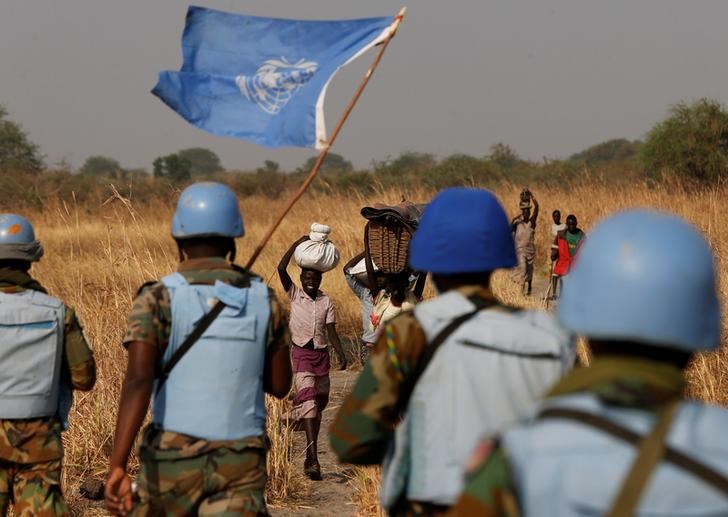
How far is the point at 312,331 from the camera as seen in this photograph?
7.57m

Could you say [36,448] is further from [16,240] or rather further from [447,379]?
[447,379]

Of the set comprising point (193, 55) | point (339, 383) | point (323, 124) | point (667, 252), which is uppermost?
point (193, 55)

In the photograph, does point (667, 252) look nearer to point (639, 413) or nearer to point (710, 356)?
point (639, 413)

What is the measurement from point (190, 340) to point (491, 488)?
6.24 feet

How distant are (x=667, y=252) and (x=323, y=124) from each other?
8.24ft

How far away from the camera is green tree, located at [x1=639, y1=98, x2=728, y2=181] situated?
31589mm

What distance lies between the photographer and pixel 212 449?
3.63 meters

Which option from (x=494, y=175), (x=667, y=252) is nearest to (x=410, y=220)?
(x=667, y=252)

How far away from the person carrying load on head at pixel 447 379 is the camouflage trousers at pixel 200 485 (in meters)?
0.79

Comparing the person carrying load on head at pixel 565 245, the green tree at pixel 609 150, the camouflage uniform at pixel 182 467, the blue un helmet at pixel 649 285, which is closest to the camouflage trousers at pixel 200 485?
the camouflage uniform at pixel 182 467

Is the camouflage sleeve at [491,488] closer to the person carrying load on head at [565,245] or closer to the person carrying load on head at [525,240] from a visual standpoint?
the person carrying load on head at [565,245]

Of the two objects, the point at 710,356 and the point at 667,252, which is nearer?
the point at 667,252

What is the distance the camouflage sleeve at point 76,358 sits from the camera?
4641 mm

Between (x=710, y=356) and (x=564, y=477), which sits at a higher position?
(x=564, y=477)
